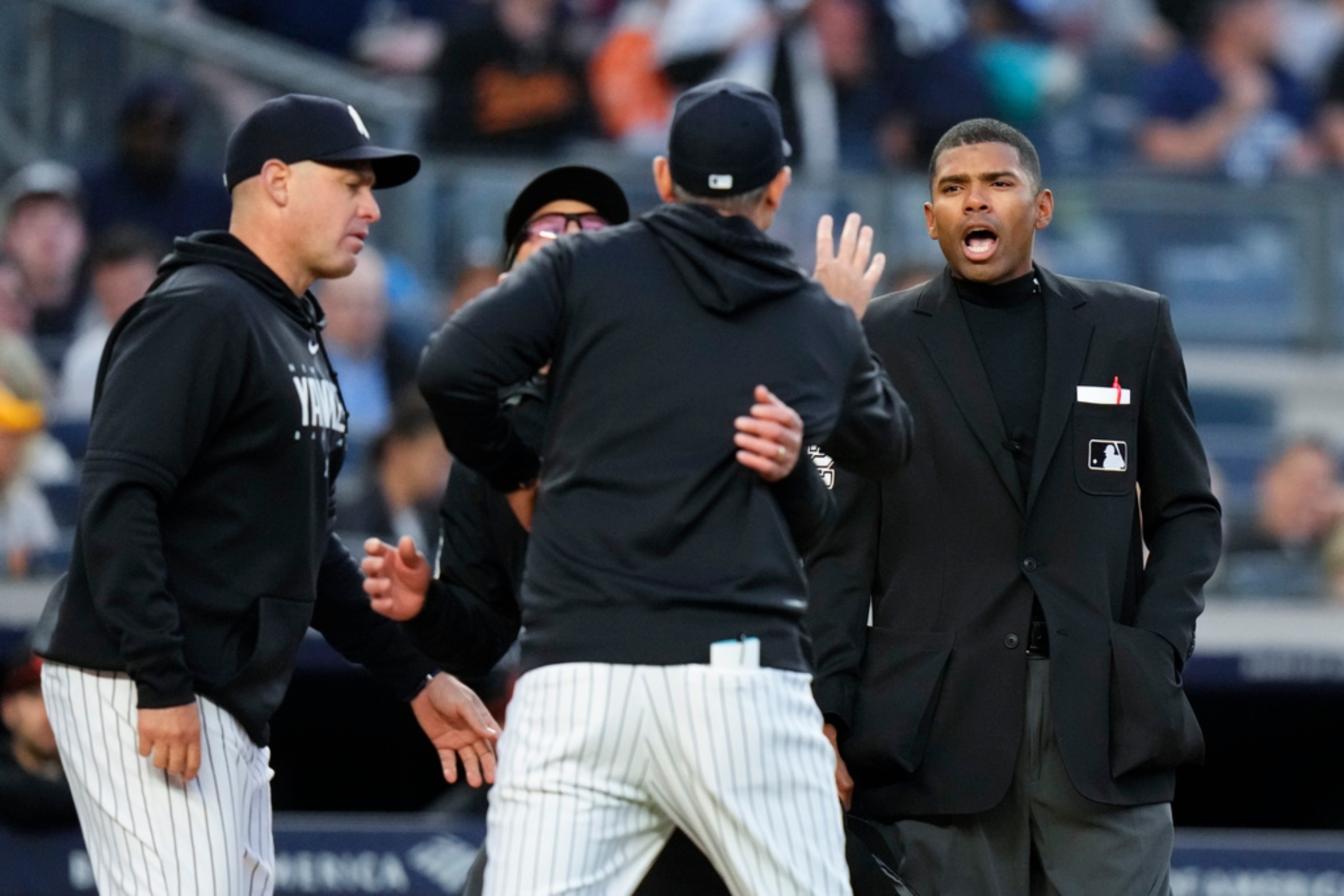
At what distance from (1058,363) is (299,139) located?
140 centimetres

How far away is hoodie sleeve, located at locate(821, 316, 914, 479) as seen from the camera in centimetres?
295

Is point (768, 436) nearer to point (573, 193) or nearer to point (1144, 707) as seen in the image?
point (1144, 707)

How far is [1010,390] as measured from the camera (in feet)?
11.9

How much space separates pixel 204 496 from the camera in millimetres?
3209

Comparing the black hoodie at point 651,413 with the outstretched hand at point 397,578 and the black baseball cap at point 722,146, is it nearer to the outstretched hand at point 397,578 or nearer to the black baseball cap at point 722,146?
the black baseball cap at point 722,146

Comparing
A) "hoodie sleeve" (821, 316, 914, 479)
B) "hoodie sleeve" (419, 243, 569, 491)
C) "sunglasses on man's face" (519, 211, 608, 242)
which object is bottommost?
"hoodie sleeve" (821, 316, 914, 479)

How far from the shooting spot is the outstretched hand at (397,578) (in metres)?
3.20

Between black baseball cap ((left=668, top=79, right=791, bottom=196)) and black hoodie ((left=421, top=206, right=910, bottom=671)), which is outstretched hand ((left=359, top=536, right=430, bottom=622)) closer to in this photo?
black hoodie ((left=421, top=206, right=910, bottom=671))

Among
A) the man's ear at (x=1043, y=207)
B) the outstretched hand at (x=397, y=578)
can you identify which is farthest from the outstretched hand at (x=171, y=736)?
the man's ear at (x=1043, y=207)

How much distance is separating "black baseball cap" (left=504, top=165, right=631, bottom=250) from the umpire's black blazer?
24.3 inches

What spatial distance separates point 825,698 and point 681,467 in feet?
2.98

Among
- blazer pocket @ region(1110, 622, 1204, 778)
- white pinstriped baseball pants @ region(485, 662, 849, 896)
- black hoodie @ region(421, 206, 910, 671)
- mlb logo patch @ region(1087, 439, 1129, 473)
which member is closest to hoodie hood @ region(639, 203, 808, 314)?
black hoodie @ region(421, 206, 910, 671)

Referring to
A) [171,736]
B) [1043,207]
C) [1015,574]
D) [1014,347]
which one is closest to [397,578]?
[171,736]

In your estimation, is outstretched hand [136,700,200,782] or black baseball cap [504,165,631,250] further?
black baseball cap [504,165,631,250]
